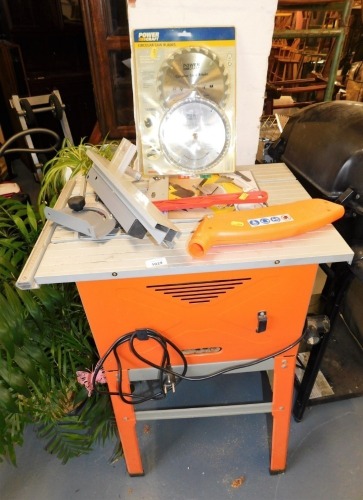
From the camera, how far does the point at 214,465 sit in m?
1.23

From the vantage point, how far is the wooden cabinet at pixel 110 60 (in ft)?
5.56

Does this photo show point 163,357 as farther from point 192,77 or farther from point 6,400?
point 192,77

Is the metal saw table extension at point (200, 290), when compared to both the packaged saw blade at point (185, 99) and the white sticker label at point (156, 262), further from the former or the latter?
the packaged saw blade at point (185, 99)

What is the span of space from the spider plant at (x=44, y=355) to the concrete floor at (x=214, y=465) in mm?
76

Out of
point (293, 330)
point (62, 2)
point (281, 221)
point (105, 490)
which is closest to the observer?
point (281, 221)

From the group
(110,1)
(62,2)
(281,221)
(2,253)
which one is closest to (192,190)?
(281,221)

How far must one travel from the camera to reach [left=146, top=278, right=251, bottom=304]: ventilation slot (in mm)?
757

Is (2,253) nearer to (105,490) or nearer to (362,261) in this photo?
(105,490)

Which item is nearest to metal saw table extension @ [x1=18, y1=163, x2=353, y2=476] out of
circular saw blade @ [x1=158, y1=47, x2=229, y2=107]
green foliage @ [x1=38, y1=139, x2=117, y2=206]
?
circular saw blade @ [x1=158, y1=47, x2=229, y2=107]

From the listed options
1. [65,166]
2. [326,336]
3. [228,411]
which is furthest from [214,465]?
[65,166]

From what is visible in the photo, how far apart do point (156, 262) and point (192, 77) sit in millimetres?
506

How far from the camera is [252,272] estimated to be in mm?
748

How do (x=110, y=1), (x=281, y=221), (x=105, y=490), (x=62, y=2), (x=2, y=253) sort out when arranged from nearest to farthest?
(x=281, y=221), (x=2, y=253), (x=105, y=490), (x=110, y=1), (x=62, y=2)

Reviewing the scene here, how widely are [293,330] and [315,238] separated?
26 cm
